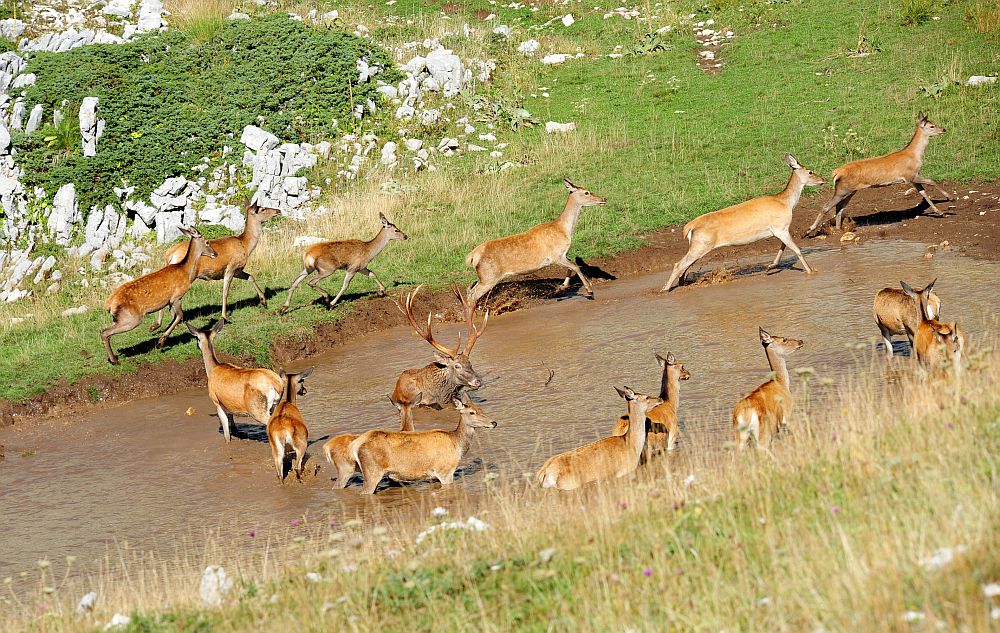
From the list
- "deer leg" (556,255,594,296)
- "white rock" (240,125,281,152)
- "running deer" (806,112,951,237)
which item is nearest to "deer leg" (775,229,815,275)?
"running deer" (806,112,951,237)

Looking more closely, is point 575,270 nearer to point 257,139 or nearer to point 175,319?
point 175,319

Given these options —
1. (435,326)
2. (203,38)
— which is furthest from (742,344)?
(203,38)

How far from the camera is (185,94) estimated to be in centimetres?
2125

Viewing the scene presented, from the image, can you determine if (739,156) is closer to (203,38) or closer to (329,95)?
(329,95)

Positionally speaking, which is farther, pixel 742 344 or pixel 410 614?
pixel 742 344

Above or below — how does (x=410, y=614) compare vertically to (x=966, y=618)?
below

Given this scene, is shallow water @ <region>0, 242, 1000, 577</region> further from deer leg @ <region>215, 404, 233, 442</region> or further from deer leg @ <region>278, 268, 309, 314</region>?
deer leg @ <region>278, 268, 309, 314</region>

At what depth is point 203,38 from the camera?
23125mm

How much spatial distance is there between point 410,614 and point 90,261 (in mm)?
14037

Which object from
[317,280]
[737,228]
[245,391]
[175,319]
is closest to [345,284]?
[317,280]

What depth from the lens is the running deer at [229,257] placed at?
14.9 m

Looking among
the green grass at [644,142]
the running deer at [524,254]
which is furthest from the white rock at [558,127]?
the running deer at [524,254]

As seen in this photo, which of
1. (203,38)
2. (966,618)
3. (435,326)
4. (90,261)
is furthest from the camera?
(203,38)

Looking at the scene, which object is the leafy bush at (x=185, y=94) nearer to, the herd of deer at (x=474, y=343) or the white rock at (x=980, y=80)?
the herd of deer at (x=474, y=343)
